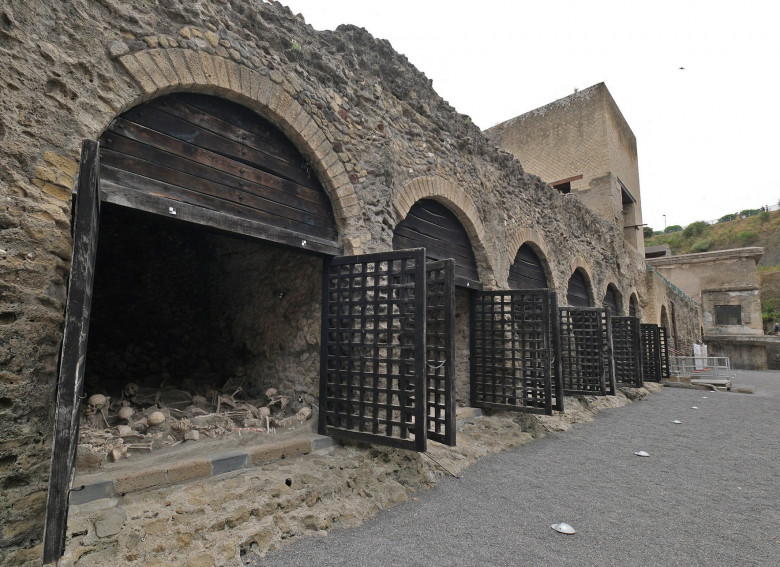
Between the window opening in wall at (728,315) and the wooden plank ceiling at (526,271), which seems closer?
the wooden plank ceiling at (526,271)

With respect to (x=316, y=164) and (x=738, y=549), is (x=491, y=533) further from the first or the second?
(x=316, y=164)

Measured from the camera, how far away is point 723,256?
2356 cm

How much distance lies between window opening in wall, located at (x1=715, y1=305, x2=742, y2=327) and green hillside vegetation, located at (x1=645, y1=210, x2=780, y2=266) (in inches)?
805

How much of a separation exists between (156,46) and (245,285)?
9.95 ft

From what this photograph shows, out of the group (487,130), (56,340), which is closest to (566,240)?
(56,340)

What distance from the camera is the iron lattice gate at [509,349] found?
5910mm

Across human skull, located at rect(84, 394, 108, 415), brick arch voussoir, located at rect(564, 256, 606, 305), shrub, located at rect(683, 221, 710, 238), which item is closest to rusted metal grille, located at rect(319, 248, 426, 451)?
human skull, located at rect(84, 394, 108, 415)

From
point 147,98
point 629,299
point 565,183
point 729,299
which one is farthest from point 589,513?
point 729,299

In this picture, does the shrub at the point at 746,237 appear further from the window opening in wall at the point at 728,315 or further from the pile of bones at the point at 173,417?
the pile of bones at the point at 173,417

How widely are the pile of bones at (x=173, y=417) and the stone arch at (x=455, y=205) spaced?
241 cm

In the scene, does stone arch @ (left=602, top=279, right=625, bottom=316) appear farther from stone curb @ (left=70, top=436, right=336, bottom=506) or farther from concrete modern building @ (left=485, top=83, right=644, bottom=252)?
stone curb @ (left=70, top=436, right=336, bottom=506)

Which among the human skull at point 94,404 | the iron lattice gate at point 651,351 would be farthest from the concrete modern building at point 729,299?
the human skull at point 94,404

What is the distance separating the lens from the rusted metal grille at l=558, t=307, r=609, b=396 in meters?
7.76

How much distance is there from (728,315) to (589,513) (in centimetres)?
2650
